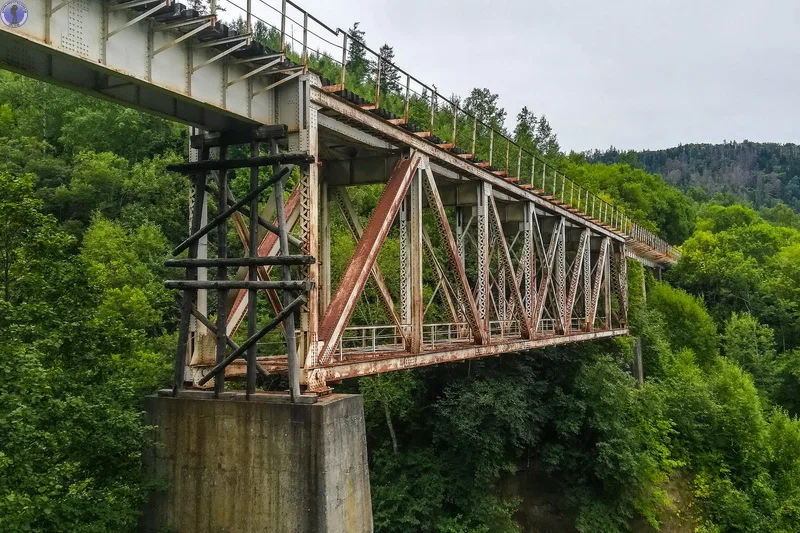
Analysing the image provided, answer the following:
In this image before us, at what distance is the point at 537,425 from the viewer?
27.3 m

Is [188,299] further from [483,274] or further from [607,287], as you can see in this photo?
[607,287]

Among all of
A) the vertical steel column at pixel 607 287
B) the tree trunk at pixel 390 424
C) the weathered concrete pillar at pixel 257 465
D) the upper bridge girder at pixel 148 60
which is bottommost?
the tree trunk at pixel 390 424

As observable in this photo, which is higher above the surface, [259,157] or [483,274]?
[259,157]

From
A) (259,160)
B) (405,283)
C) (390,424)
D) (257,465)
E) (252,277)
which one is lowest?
(390,424)

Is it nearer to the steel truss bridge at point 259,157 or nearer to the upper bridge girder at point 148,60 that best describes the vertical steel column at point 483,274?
the steel truss bridge at point 259,157

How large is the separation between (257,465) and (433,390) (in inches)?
680

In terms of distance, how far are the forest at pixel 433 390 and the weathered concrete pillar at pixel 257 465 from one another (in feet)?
1.84

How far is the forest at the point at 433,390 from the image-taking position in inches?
476

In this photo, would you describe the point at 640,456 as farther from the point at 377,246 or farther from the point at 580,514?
the point at 377,246

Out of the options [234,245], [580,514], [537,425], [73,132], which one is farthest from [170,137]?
[580,514]

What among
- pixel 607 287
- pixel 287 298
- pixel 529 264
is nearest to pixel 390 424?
pixel 529 264

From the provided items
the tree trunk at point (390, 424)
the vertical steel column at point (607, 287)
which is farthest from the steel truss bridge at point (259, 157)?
the vertical steel column at point (607, 287)

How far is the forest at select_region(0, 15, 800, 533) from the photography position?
1210cm

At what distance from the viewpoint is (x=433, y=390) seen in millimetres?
26484
